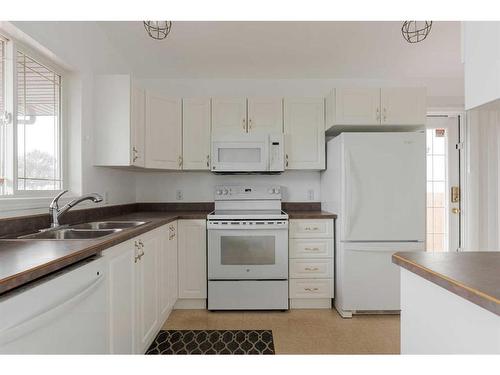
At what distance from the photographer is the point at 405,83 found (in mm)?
3459

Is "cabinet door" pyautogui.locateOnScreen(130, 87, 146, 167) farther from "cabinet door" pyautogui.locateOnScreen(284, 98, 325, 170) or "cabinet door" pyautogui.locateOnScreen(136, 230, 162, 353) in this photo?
"cabinet door" pyautogui.locateOnScreen(284, 98, 325, 170)

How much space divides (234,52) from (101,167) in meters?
1.61

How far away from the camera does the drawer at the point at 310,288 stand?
9.29ft

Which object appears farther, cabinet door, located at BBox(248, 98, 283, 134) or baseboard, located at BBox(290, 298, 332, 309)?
cabinet door, located at BBox(248, 98, 283, 134)

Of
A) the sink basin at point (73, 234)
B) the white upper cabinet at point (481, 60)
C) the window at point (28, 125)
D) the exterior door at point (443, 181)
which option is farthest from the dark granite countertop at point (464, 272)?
the exterior door at point (443, 181)

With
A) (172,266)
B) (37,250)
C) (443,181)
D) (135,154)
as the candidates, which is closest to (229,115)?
(135,154)

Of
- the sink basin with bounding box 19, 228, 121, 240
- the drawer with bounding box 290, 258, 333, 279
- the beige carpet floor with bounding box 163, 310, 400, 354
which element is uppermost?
the sink basin with bounding box 19, 228, 121, 240

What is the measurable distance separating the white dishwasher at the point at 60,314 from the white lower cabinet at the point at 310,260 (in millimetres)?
1811

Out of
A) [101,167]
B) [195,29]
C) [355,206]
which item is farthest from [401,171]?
[101,167]

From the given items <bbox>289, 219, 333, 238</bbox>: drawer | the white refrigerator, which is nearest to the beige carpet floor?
the white refrigerator

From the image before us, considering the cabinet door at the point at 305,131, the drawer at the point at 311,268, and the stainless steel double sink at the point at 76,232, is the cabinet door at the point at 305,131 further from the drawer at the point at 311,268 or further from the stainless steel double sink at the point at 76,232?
the stainless steel double sink at the point at 76,232

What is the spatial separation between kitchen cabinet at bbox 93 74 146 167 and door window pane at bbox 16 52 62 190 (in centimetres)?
30

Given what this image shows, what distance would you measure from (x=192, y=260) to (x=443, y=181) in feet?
9.76

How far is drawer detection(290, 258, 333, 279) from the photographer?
283 centimetres
